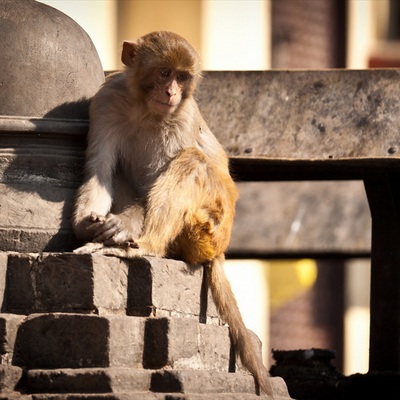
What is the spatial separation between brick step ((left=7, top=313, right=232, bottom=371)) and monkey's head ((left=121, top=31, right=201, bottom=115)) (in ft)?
5.02

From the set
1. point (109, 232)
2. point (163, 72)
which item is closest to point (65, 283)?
point (109, 232)

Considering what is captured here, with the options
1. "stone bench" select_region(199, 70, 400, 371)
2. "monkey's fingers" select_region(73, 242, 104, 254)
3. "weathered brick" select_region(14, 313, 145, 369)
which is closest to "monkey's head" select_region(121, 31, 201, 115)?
"monkey's fingers" select_region(73, 242, 104, 254)

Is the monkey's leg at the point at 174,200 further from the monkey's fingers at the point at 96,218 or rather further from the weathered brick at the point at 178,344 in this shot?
the weathered brick at the point at 178,344

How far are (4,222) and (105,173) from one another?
782 mm

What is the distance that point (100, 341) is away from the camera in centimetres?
1188

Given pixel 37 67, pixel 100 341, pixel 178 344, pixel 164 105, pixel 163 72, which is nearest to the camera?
pixel 100 341

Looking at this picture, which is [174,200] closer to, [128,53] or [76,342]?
[128,53]

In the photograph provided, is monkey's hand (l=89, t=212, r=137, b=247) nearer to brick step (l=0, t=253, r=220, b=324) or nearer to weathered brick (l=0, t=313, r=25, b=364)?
brick step (l=0, t=253, r=220, b=324)

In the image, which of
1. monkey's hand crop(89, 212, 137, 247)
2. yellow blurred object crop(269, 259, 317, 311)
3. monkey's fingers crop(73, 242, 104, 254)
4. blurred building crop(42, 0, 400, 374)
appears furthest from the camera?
yellow blurred object crop(269, 259, 317, 311)

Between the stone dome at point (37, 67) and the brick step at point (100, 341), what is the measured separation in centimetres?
162

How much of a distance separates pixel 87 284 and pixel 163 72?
5.54 feet

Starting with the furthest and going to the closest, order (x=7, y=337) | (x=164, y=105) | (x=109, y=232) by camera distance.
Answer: (x=164, y=105)
(x=109, y=232)
(x=7, y=337)

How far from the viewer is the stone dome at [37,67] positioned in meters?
13.1

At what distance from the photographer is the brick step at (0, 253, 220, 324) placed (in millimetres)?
12141
